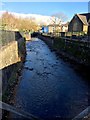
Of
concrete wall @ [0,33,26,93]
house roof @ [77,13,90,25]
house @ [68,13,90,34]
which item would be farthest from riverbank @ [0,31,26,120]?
house roof @ [77,13,90,25]

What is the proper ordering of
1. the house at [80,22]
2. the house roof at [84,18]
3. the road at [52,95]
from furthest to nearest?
1. the house roof at [84,18]
2. the house at [80,22]
3. the road at [52,95]

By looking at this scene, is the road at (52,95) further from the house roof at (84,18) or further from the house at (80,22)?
the house roof at (84,18)

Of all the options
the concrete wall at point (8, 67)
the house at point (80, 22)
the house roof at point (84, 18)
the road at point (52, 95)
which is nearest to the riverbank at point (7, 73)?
the concrete wall at point (8, 67)

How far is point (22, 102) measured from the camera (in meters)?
11.6

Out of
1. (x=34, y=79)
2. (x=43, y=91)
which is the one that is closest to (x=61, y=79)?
(x=34, y=79)

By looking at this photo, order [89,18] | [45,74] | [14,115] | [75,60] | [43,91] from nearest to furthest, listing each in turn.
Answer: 1. [14,115]
2. [43,91]
3. [45,74]
4. [75,60]
5. [89,18]

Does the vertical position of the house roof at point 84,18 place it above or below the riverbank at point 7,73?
above

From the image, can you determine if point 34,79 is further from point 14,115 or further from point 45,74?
point 14,115

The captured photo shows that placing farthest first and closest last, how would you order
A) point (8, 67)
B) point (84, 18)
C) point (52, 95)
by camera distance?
point (84, 18) → point (8, 67) → point (52, 95)

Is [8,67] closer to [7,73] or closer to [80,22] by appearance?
[7,73]

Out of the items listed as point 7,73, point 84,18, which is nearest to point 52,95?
point 7,73

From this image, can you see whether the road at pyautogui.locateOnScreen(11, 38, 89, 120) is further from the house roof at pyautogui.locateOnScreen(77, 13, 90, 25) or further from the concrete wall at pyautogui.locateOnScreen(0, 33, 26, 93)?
the house roof at pyautogui.locateOnScreen(77, 13, 90, 25)

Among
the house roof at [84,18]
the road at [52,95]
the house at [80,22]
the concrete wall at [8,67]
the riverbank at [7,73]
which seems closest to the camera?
the road at [52,95]

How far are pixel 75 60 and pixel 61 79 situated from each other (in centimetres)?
927
